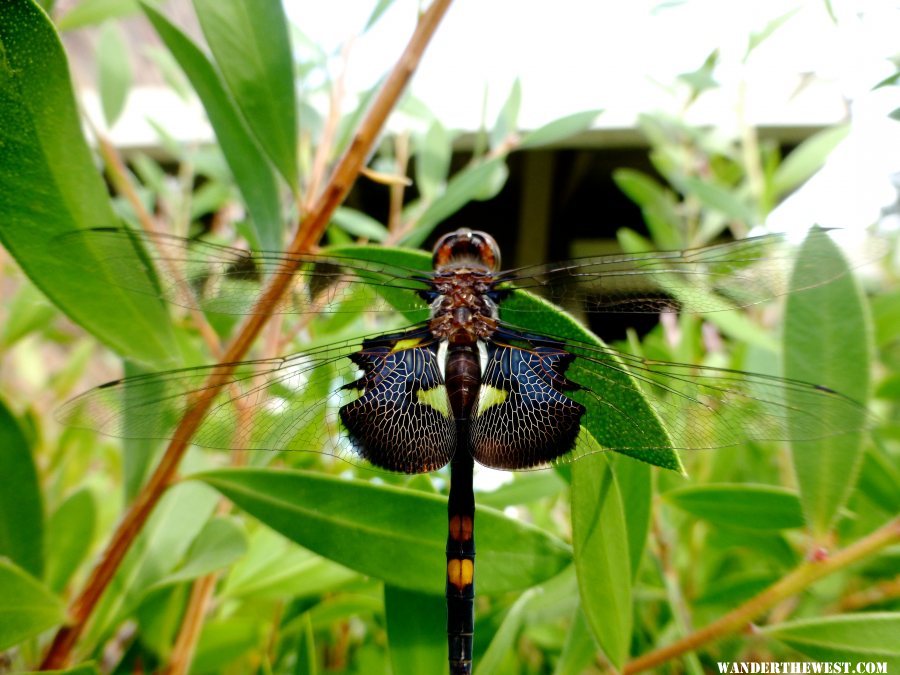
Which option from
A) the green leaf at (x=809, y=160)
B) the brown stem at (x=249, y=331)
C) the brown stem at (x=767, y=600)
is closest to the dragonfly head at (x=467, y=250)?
the brown stem at (x=249, y=331)

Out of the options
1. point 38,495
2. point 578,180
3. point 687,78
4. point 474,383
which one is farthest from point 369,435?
point 578,180

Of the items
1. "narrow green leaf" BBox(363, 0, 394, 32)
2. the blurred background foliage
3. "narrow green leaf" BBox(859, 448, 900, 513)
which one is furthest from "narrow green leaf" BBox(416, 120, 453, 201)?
"narrow green leaf" BBox(859, 448, 900, 513)

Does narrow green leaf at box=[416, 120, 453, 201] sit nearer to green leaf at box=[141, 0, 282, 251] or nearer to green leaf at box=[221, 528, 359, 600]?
green leaf at box=[141, 0, 282, 251]

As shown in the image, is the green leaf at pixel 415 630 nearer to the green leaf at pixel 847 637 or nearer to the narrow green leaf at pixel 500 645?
the narrow green leaf at pixel 500 645

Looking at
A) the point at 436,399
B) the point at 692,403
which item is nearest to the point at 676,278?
the point at 692,403

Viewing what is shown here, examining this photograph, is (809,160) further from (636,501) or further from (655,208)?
(636,501)
